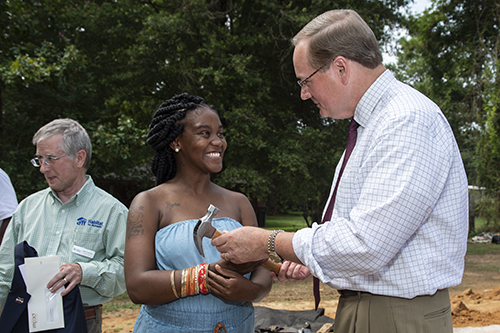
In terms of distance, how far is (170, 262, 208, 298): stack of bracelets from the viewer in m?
2.19

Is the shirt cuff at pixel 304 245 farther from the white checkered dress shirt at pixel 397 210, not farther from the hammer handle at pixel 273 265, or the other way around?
the hammer handle at pixel 273 265

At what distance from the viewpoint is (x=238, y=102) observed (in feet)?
37.1

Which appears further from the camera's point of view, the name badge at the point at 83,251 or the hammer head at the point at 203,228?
the name badge at the point at 83,251

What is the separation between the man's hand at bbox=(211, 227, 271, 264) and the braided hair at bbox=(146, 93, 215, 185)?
89cm

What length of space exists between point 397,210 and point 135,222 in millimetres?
1450

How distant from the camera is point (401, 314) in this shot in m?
1.75

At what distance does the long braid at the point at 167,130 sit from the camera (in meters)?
2.68

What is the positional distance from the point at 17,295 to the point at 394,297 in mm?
2144

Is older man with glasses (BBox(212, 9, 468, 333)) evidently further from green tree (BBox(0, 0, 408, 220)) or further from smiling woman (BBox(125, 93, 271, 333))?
green tree (BBox(0, 0, 408, 220))

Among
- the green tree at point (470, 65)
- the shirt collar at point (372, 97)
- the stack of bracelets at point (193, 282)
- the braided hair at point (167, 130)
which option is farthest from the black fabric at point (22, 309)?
the green tree at point (470, 65)

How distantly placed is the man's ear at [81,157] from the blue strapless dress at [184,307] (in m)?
1.12

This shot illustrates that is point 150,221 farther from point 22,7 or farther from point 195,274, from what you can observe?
point 22,7

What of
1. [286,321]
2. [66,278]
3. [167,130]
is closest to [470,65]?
[286,321]

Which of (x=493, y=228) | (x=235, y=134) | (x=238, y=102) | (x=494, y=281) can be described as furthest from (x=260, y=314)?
(x=493, y=228)
